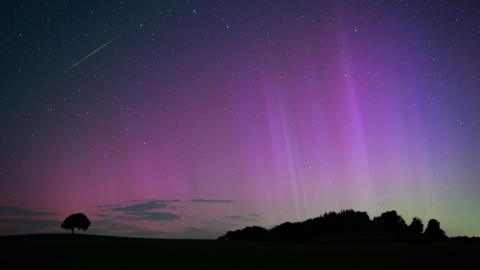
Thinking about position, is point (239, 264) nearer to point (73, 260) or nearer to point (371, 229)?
point (73, 260)

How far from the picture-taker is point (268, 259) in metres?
31.9

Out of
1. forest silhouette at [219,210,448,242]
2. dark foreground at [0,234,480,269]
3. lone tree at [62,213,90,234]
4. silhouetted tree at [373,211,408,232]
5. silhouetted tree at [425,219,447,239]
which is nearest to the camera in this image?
dark foreground at [0,234,480,269]

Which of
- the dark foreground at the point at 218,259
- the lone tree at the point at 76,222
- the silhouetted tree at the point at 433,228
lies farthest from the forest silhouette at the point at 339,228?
the dark foreground at the point at 218,259

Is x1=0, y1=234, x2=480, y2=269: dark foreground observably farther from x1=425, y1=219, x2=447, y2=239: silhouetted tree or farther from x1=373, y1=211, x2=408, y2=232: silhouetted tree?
x1=373, y1=211, x2=408, y2=232: silhouetted tree

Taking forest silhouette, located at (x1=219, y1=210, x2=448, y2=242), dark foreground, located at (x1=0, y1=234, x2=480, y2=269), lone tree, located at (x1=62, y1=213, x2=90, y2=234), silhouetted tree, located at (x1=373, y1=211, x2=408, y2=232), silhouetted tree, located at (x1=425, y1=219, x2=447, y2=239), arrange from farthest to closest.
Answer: lone tree, located at (x1=62, y1=213, x2=90, y2=234) → silhouetted tree, located at (x1=373, y1=211, x2=408, y2=232) → silhouetted tree, located at (x1=425, y1=219, x2=447, y2=239) → forest silhouette, located at (x1=219, y1=210, x2=448, y2=242) → dark foreground, located at (x1=0, y1=234, x2=480, y2=269)

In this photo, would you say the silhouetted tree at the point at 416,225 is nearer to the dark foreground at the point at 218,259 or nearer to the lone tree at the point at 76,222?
the dark foreground at the point at 218,259

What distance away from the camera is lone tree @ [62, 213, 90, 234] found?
7906 cm

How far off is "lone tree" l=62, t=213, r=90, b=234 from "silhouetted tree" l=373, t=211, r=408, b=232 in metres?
51.0

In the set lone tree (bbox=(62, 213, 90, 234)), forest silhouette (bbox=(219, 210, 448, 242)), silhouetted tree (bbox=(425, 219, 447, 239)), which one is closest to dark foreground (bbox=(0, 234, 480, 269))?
forest silhouette (bbox=(219, 210, 448, 242))

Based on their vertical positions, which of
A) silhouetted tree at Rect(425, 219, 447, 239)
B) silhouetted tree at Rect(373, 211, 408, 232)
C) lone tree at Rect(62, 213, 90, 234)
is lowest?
silhouetted tree at Rect(425, 219, 447, 239)

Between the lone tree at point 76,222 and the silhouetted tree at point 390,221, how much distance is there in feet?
167

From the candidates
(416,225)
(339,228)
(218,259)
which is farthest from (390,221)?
(218,259)

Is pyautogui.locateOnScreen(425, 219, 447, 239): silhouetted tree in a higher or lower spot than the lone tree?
lower

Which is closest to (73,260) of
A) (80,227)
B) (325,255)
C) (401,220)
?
(325,255)
